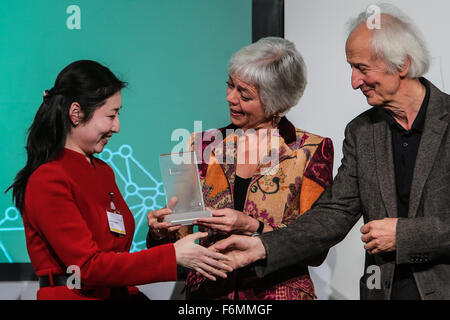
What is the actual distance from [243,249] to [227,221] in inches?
5.4

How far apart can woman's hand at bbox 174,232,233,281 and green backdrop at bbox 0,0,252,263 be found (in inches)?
44.9

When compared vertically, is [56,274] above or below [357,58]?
below

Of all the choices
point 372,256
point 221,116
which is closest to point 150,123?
point 221,116

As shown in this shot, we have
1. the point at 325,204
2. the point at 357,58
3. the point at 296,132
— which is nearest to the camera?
the point at 357,58

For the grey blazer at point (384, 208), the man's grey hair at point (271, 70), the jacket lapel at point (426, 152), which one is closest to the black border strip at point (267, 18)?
the man's grey hair at point (271, 70)

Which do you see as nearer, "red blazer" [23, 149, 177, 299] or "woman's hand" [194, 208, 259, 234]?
"red blazer" [23, 149, 177, 299]

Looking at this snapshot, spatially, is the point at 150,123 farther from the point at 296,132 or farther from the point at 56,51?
the point at 296,132

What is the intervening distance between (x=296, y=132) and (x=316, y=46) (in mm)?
970

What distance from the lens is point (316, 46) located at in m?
2.92

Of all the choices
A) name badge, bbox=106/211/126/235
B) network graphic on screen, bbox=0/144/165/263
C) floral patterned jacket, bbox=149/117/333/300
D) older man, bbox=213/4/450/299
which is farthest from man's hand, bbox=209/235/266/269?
network graphic on screen, bbox=0/144/165/263

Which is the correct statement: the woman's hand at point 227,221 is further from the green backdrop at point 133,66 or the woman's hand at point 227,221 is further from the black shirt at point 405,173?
the green backdrop at point 133,66

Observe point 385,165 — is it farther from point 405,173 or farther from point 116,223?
point 116,223

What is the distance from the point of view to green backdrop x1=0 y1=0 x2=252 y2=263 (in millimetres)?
2842

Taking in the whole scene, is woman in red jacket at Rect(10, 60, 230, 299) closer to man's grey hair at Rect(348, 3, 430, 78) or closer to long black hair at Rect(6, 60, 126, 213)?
long black hair at Rect(6, 60, 126, 213)
